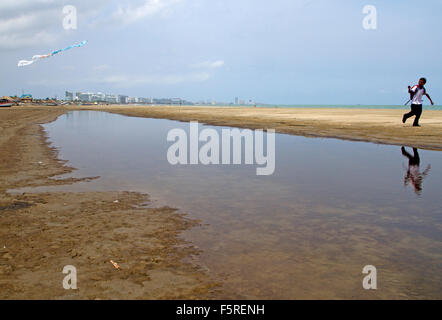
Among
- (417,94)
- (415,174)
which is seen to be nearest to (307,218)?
(415,174)

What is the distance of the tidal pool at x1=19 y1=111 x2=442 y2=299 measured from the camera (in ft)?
12.7

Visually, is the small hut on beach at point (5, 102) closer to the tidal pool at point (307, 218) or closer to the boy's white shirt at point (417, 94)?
the tidal pool at point (307, 218)

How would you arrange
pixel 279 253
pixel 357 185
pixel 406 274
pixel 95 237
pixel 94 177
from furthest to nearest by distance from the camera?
pixel 94 177
pixel 357 185
pixel 95 237
pixel 279 253
pixel 406 274

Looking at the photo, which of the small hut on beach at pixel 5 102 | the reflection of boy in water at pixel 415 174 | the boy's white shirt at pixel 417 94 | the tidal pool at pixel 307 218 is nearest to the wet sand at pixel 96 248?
the tidal pool at pixel 307 218

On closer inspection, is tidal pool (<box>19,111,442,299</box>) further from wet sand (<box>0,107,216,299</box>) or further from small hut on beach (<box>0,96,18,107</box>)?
small hut on beach (<box>0,96,18,107</box>)

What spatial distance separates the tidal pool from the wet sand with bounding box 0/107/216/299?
40cm

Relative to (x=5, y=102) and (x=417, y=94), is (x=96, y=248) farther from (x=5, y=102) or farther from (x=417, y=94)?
(x=5, y=102)

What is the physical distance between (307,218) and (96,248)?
349cm

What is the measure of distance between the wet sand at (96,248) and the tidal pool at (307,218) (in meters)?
0.40

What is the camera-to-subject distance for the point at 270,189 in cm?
819

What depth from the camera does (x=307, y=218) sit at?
606 cm
